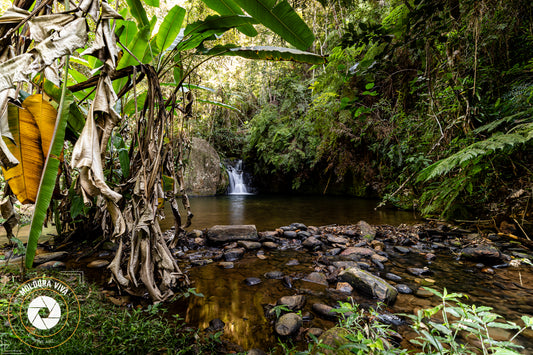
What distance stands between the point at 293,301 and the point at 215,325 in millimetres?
573

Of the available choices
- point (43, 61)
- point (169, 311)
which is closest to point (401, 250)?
point (169, 311)

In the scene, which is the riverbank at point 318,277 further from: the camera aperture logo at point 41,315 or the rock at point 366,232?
the camera aperture logo at point 41,315

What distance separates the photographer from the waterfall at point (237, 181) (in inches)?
416

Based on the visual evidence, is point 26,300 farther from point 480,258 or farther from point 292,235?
point 480,258

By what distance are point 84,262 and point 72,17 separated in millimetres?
2266

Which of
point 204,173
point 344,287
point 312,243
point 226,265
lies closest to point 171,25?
point 226,265

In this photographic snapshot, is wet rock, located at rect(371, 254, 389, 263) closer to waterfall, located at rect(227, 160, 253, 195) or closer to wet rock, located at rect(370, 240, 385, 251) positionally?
wet rock, located at rect(370, 240, 385, 251)

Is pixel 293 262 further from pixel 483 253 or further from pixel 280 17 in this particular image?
pixel 280 17

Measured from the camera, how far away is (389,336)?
4.10 feet

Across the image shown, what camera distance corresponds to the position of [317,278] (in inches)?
80.4

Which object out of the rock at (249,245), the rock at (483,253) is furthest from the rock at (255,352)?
the rock at (483,253)

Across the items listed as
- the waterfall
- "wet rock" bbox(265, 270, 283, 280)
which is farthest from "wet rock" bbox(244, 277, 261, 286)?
the waterfall

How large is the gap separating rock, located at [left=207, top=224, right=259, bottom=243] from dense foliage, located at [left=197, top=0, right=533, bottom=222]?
190 cm

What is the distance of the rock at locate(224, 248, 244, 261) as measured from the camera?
252 centimetres
